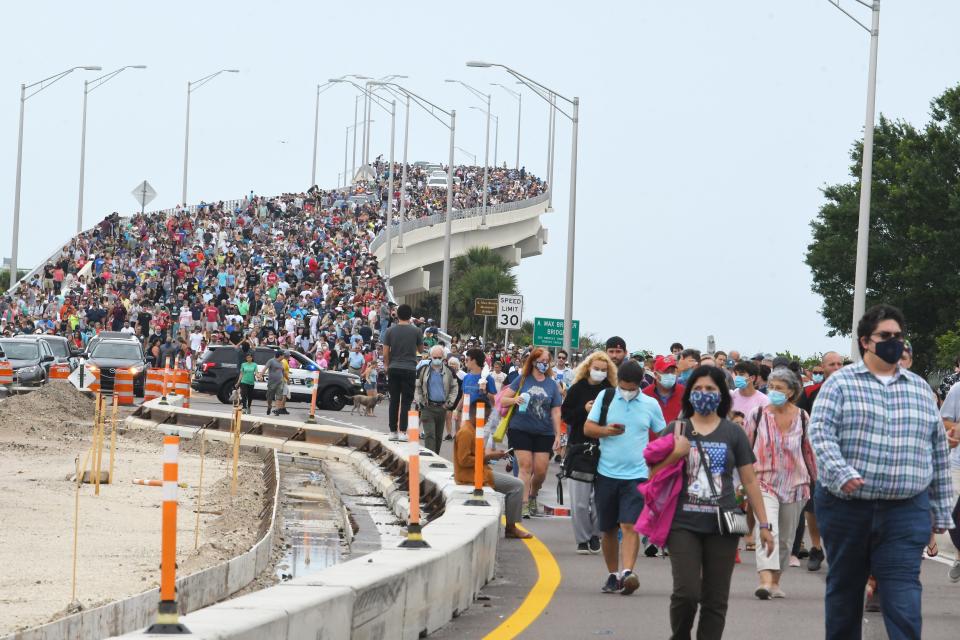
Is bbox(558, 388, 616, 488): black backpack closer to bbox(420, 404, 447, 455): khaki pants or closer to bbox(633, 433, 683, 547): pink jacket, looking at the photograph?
bbox(633, 433, 683, 547): pink jacket

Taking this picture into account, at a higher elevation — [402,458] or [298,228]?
[298,228]

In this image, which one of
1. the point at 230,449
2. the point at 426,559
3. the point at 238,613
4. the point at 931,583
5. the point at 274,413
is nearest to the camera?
the point at 238,613

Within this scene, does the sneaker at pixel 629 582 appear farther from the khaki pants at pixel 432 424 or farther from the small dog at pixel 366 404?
the small dog at pixel 366 404

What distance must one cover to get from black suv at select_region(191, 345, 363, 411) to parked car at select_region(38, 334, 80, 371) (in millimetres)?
3204

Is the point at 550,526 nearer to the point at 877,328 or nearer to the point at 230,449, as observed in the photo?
the point at 877,328

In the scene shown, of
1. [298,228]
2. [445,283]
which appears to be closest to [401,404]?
[445,283]

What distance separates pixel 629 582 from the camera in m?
12.3

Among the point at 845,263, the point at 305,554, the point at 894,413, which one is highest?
the point at 845,263

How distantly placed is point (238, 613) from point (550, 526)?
10.9 metres

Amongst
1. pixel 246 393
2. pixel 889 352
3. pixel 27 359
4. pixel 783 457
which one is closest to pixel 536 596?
pixel 783 457

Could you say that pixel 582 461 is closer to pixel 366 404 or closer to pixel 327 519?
pixel 327 519

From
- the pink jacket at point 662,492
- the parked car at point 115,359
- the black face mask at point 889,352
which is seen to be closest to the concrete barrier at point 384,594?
the pink jacket at point 662,492

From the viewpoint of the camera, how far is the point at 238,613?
739 centimetres

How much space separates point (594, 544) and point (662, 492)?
20.9 ft
